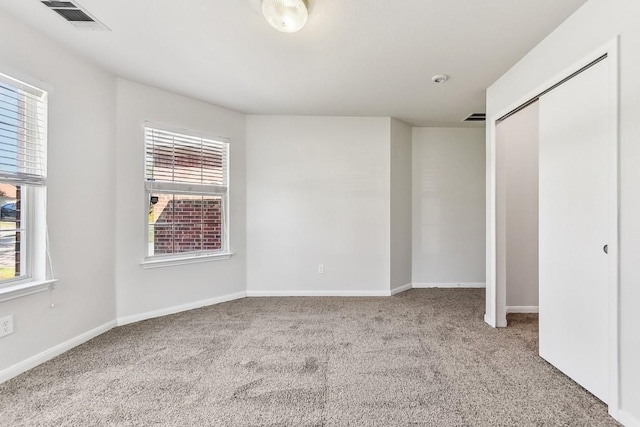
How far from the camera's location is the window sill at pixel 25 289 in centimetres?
198

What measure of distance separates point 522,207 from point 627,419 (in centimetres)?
222

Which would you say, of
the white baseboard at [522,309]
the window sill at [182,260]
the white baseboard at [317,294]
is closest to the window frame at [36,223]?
the window sill at [182,260]

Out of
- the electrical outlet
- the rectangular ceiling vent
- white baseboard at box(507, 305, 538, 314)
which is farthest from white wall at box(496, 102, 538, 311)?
the electrical outlet

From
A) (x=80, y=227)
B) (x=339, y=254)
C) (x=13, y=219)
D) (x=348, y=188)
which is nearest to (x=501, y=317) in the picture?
(x=339, y=254)

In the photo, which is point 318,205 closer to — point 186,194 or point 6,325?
point 186,194

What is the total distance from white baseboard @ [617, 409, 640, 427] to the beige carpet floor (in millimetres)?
44

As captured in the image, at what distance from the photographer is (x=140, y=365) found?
2186 mm

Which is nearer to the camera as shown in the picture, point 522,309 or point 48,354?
point 48,354

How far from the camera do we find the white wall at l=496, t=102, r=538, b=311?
10.5 feet

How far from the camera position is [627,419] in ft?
5.07

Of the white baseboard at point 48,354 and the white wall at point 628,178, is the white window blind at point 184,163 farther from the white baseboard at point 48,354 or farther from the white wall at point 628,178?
the white wall at point 628,178

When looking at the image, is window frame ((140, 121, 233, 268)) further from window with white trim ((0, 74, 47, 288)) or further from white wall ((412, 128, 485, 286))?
white wall ((412, 128, 485, 286))

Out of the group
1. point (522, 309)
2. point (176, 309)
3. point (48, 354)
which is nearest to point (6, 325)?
point (48, 354)

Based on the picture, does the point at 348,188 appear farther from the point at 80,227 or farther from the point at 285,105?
the point at 80,227
